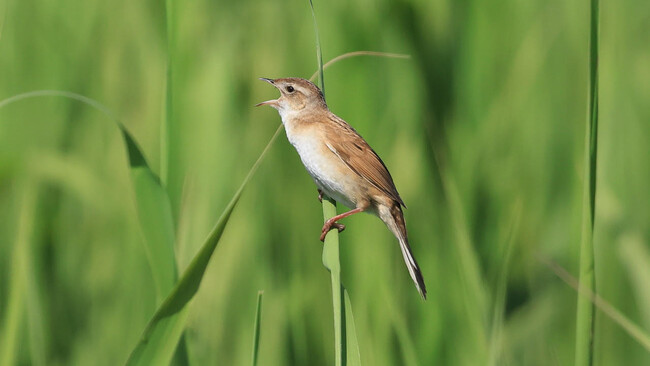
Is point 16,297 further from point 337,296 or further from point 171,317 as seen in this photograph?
point 337,296

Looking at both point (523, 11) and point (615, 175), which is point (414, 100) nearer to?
point (523, 11)

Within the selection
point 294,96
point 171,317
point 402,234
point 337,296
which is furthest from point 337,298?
point 294,96

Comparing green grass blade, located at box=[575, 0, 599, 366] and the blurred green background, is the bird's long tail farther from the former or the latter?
green grass blade, located at box=[575, 0, 599, 366]

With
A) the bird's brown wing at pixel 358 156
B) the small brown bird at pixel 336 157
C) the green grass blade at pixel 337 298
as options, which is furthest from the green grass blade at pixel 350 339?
the bird's brown wing at pixel 358 156

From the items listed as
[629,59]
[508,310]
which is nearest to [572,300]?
[508,310]

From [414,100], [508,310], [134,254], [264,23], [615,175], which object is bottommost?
[508,310]

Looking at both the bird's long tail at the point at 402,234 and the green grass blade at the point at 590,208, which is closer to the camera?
the green grass blade at the point at 590,208

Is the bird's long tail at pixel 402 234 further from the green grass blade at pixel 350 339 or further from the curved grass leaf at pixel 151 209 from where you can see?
the curved grass leaf at pixel 151 209

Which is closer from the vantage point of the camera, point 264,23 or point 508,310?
point 508,310
